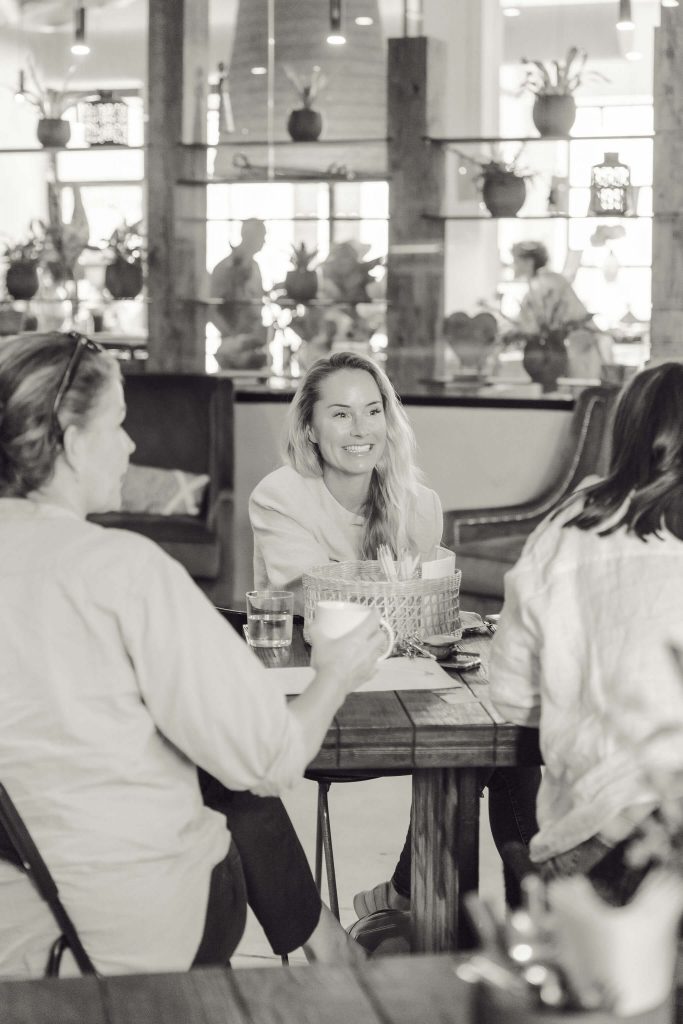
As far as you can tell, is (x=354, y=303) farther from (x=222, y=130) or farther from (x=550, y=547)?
(x=550, y=547)

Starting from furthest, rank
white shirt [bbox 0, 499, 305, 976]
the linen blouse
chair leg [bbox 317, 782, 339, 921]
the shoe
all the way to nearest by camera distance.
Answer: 1. the linen blouse
2. the shoe
3. chair leg [bbox 317, 782, 339, 921]
4. white shirt [bbox 0, 499, 305, 976]

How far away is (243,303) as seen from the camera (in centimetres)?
645

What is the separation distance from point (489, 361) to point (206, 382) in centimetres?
123

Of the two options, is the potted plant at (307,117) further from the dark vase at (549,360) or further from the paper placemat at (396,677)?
the paper placemat at (396,677)

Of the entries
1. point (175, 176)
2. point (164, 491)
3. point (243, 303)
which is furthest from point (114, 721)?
point (175, 176)

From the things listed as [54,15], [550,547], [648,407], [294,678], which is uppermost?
[54,15]

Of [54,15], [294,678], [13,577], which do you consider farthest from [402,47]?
[13,577]

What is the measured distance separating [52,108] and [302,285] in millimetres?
1594

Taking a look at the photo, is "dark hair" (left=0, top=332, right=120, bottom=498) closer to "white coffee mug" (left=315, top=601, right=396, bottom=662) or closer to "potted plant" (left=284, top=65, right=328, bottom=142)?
"white coffee mug" (left=315, top=601, right=396, bottom=662)

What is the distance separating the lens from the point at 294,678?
7.34 feet

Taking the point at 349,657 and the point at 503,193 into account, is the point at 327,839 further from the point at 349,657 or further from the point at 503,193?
the point at 503,193

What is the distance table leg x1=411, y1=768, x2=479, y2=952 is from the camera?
7.03 ft

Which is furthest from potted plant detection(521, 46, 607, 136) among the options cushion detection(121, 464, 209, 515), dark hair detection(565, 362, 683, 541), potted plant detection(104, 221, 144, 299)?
dark hair detection(565, 362, 683, 541)

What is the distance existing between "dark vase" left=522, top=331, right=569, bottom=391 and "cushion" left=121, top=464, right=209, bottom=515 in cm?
146
